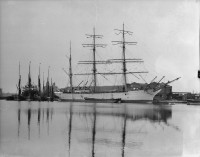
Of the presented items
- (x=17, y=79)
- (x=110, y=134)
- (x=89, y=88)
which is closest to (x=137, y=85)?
(x=89, y=88)

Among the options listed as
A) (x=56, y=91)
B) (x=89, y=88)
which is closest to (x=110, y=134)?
(x=89, y=88)

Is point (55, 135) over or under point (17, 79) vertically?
under

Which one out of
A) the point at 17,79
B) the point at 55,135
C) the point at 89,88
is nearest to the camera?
the point at 55,135

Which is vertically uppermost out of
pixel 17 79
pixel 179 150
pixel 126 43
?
pixel 126 43

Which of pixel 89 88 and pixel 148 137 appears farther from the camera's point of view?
pixel 89 88

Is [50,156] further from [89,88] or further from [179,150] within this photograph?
[89,88]

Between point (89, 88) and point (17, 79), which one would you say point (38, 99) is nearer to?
point (89, 88)

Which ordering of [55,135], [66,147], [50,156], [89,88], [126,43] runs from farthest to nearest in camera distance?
[89,88] < [126,43] < [55,135] < [66,147] < [50,156]
